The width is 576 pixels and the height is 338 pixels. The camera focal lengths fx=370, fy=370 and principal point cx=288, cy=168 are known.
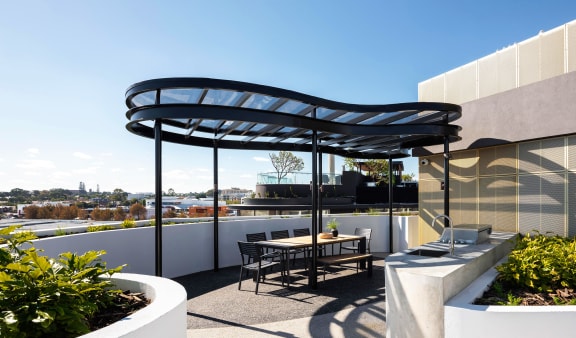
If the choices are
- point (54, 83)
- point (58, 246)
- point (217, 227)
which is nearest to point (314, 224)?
point (217, 227)

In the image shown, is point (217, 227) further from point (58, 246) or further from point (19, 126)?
point (19, 126)

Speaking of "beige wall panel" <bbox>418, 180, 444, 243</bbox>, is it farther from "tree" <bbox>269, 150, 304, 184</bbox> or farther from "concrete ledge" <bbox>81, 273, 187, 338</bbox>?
"tree" <bbox>269, 150, 304, 184</bbox>

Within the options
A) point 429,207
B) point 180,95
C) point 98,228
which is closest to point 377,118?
point 180,95

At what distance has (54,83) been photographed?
1173 cm

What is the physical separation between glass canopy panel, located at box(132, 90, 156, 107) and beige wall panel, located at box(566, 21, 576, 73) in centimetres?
841

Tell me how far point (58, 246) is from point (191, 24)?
618 cm

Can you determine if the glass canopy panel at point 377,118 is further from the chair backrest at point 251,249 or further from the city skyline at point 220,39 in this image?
the chair backrest at point 251,249

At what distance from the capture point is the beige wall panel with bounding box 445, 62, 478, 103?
33.4 feet

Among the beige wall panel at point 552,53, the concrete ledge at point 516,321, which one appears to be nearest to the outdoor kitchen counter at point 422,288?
the concrete ledge at point 516,321

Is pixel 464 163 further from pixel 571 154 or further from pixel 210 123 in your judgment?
pixel 210 123

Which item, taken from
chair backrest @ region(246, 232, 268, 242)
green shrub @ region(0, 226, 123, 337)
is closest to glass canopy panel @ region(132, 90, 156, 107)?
green shrub @ region(0, 226, 123, 337)

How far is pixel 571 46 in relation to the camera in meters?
7.82

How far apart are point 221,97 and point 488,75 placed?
7351 mm

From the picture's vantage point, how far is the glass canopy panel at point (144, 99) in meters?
6.11
